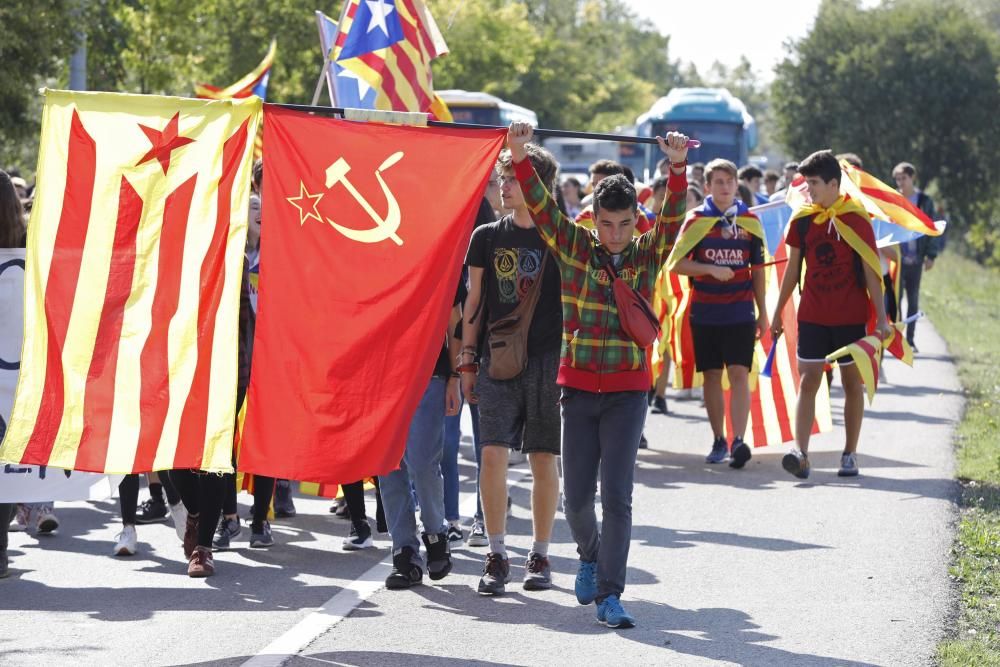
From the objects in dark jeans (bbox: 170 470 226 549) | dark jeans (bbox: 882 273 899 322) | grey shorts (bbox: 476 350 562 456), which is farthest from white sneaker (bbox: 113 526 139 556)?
dark jeans (bbox: 882 273 899 322)

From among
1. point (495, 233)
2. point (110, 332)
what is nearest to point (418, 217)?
point (495, 233)

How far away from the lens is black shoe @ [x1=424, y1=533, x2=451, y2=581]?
7.39 metres

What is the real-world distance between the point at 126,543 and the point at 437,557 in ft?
5.59

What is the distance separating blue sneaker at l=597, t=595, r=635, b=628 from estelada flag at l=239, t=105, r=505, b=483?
1040mm

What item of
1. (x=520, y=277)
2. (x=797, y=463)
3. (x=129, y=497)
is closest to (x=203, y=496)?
(x=129, y=497)

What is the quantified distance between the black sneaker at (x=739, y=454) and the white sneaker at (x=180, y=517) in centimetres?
422

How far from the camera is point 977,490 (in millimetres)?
9594

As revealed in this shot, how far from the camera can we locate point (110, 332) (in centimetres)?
617

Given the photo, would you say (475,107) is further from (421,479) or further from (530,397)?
(530,397)

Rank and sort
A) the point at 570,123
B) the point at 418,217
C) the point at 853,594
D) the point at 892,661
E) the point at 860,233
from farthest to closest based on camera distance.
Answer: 1. the point at 570,123
2. the point at 860,233
3. the point at 853,594
4. the point at 418,217
5. the point at 892,661

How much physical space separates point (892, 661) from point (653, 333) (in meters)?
1.56

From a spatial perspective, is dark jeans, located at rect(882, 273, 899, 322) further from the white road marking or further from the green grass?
the white road marking

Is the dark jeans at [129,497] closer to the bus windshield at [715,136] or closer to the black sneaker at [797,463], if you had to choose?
the black sneaker at [797,463]

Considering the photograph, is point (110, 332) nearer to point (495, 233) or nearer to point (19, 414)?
point (19, 414)
